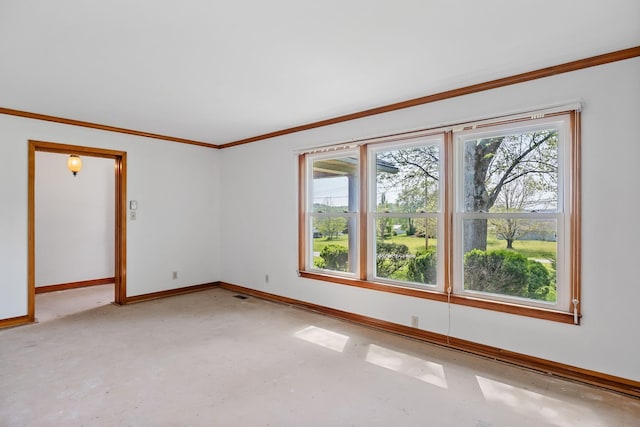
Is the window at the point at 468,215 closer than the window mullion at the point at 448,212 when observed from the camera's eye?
Yes

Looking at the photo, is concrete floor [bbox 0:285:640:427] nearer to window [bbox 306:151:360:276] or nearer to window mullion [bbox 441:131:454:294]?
window mullion [bbox 441:131:454:294]

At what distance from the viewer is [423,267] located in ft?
12.3

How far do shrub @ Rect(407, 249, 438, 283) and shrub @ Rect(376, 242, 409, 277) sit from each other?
4.5 inches

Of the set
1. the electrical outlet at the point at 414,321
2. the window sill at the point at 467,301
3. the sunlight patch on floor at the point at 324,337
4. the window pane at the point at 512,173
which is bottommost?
the sunlight patch on floor at the point at 324,337

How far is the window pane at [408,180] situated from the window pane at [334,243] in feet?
1.88

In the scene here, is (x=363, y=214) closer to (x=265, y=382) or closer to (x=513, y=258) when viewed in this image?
(x=513, y=258)

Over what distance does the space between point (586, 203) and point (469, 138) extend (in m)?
1.13

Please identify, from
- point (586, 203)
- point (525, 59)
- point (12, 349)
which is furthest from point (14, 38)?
point (586, 203)

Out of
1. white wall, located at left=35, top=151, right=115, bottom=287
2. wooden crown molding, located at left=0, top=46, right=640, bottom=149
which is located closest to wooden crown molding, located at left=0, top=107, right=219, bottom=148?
wooden crown molding, located at left=0, top=46, right=640, bottom=149

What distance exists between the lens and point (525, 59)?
2.70 meters

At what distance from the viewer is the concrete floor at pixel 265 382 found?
7.44ft

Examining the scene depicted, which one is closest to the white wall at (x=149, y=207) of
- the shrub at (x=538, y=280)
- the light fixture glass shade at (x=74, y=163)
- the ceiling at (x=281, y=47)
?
the ceiling at (x=281, y=47)

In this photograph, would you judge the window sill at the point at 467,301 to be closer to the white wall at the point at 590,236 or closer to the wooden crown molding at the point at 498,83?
the white wall at the point at 590,236

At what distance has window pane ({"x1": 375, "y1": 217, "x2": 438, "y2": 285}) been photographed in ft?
12.1
